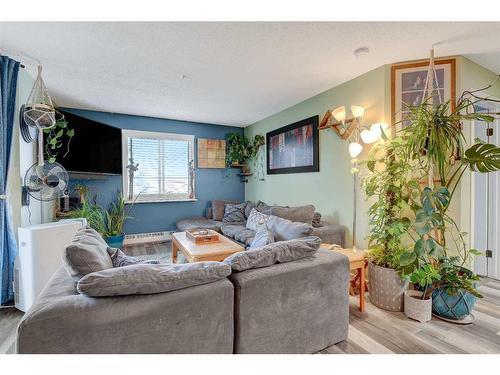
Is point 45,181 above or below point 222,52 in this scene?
below

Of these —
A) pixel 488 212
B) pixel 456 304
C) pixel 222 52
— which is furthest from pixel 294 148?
pixel 456 304

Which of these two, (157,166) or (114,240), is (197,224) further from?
(157,166)

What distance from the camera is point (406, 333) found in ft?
5.65

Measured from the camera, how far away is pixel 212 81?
2738 millimetres

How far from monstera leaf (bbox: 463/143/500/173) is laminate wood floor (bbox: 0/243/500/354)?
1.20 metres

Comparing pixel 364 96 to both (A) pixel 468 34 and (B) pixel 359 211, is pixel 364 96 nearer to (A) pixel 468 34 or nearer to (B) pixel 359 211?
(A) pixel 468 34

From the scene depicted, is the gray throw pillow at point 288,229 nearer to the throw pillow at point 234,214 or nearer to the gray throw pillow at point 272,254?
the gray throw pillow at point 272,254

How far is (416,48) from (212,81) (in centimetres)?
203

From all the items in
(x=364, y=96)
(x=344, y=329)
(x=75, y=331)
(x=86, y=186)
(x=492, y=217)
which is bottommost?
(x=344, y=329)

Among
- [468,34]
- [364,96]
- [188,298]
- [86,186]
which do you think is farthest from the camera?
[86,186]

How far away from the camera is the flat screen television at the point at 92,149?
2.92 metres

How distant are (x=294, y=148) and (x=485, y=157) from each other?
220 cm
